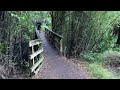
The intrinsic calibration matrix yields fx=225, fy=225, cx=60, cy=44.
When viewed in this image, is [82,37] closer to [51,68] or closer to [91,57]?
[91,57]

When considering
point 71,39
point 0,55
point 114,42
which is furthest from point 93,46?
point 0,55

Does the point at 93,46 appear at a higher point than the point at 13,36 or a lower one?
lower

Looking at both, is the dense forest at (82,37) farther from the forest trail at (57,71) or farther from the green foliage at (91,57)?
the forest trail at (57,71)

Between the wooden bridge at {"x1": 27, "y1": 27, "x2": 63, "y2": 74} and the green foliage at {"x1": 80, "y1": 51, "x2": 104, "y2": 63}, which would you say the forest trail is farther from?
the green foliage at {"x1": 80, "y1": 51, "x2": 104, "y2": 63}

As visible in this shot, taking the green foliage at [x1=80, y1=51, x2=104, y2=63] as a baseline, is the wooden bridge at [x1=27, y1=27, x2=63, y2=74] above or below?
above

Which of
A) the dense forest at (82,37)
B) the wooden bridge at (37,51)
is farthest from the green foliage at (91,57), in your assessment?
the wooden bridge at (37,51)

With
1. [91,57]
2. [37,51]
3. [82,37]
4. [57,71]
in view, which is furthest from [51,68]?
[82,37]

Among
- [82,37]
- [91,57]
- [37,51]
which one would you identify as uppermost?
[82,37]

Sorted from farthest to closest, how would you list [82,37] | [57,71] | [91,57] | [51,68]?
[82,37] → [91,57] → [51,68] → [57,71]

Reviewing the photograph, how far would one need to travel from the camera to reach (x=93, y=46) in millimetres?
10383

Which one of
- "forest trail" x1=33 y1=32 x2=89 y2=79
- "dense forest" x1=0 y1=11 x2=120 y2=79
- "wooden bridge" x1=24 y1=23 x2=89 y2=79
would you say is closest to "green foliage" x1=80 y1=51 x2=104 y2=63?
"dense forest" x1=0 y1=11 x2=120 y2=79

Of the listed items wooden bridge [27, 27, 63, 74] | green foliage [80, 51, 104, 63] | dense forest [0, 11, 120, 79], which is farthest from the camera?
green foliage [80, 51, 104, 63]
